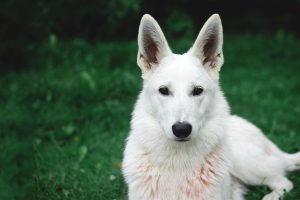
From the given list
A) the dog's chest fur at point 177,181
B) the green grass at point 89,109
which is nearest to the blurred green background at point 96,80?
the green grass at point 89,109

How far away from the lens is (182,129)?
13.5 feet

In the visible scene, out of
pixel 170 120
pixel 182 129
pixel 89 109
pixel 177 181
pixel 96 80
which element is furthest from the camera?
pixel 96 80

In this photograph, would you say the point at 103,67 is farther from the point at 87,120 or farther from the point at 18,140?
the point at 18,140

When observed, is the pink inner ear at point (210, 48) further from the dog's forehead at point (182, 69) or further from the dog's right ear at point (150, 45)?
the dog's right ear at point (150, 45)

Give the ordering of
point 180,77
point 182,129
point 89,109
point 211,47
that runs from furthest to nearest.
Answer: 1. point 89,109
2. point 211,47
3. point 180,77
4. point 182,129

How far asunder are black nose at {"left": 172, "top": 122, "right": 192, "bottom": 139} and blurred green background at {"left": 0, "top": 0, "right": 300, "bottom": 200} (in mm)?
1493

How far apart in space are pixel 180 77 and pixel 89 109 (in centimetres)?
361

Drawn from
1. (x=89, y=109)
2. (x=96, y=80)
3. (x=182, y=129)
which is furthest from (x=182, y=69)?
(x=96, y=80)

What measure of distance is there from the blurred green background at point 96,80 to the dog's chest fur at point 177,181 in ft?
2.86

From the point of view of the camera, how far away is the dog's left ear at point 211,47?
4633 millimetres

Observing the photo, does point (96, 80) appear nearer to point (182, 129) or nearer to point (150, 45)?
point (150, 45)

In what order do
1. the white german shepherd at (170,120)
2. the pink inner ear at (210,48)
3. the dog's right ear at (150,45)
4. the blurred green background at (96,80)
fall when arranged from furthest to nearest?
1. the blurred green background at (96,80)
2. the pink inner ear at (210,48)
3. the dog's right ear at (150,45)
4. the white german shepherd at (170,120)

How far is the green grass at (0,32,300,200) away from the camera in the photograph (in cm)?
574

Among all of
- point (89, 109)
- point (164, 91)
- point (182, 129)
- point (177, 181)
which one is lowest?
point (89, 109)
